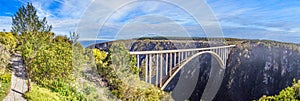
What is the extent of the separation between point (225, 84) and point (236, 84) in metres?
1.42

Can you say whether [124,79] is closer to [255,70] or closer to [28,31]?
[28,31]

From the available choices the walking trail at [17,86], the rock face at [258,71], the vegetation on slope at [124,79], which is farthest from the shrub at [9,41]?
the rock face at [258,71]

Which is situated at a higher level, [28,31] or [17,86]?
[28,31]

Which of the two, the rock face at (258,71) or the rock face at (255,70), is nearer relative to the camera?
the rock face at (255,70)

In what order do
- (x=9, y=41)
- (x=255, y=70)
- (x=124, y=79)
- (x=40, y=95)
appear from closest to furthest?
(x=40, y=95), (x=124, y=79), (x=9, y=41), (x=255, y=70)

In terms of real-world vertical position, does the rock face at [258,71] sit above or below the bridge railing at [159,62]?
below

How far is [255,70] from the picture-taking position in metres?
32.0

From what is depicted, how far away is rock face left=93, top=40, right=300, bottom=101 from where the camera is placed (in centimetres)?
2858

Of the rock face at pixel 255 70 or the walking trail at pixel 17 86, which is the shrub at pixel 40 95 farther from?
the rock face at pixel 255 70

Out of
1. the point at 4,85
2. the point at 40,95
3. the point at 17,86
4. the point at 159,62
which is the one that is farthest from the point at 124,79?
the point at 17,86

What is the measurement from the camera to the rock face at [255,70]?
28.6 m

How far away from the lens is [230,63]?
31.8 m

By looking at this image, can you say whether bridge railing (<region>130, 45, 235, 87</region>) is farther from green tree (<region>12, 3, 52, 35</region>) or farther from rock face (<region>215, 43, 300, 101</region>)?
rock face (<region>215, 43, 300, 101</region>)

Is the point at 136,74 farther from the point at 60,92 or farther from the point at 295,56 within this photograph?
the point at 295,56
